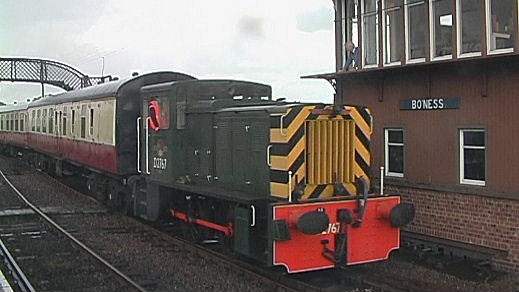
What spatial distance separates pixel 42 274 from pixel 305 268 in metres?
4.52

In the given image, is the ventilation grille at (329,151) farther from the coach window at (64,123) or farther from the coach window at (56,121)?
the coach window at (56,121)

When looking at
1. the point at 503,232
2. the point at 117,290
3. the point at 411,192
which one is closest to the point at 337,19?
the point at 411,192

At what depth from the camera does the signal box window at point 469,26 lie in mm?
11375

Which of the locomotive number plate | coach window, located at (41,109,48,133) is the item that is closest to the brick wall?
the locomotive number plate

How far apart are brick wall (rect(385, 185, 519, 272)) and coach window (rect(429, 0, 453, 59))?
2.77 m

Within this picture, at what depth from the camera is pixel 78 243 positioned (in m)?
12.5

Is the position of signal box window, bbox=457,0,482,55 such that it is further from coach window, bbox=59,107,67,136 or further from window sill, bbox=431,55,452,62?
coach window, bbox=59,107,67,136

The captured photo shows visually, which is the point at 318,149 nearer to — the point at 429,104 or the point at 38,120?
the point at 429,104

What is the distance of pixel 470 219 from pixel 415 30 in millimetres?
4084

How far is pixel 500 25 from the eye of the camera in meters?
10.9

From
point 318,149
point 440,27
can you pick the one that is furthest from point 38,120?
point 318,149

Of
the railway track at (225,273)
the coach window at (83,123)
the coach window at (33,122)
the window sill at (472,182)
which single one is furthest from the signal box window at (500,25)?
the coach window at (33,122)

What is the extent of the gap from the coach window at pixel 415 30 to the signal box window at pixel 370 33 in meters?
1.05

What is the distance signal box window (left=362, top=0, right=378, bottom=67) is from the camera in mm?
13820
